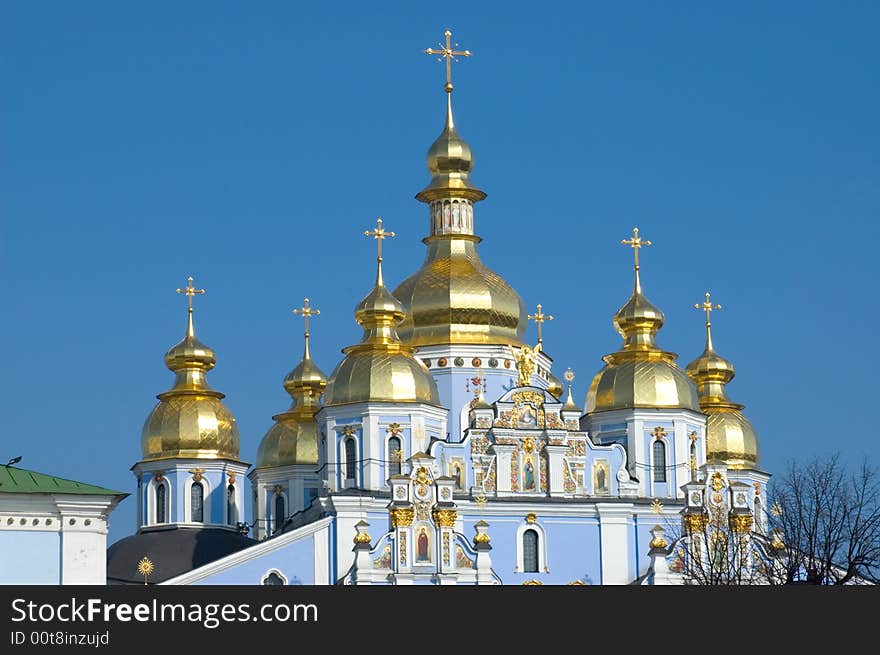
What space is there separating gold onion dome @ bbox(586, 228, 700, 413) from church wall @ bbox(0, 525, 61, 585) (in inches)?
958

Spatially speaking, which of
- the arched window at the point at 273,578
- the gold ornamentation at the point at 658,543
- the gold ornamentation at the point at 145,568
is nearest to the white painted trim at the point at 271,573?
the arched window at the point at 273,578

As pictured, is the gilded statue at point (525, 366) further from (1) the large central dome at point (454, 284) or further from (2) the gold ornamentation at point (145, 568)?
(2) the gold ornamentation at point (145, 568)

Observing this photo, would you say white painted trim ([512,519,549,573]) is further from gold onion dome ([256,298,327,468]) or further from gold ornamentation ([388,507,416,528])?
gold onion dome ([256,298,327,468])

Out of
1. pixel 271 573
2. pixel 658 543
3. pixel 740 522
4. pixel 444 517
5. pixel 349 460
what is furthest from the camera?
pixel 349 460

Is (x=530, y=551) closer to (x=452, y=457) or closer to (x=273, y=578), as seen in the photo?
(x=452, y=457)

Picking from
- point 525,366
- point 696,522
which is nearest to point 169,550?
point 525,366

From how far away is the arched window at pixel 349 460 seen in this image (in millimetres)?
59688

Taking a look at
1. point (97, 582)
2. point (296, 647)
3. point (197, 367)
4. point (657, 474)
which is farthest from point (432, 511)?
point (296, 647)

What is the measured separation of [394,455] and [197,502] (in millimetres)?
8285

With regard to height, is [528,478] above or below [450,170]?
below

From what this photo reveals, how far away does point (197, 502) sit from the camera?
65.7 m

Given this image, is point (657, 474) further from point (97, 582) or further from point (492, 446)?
point (97, 582)

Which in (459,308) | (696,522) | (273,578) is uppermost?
(459,308)

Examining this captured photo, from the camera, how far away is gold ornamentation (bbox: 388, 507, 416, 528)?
186 feet
